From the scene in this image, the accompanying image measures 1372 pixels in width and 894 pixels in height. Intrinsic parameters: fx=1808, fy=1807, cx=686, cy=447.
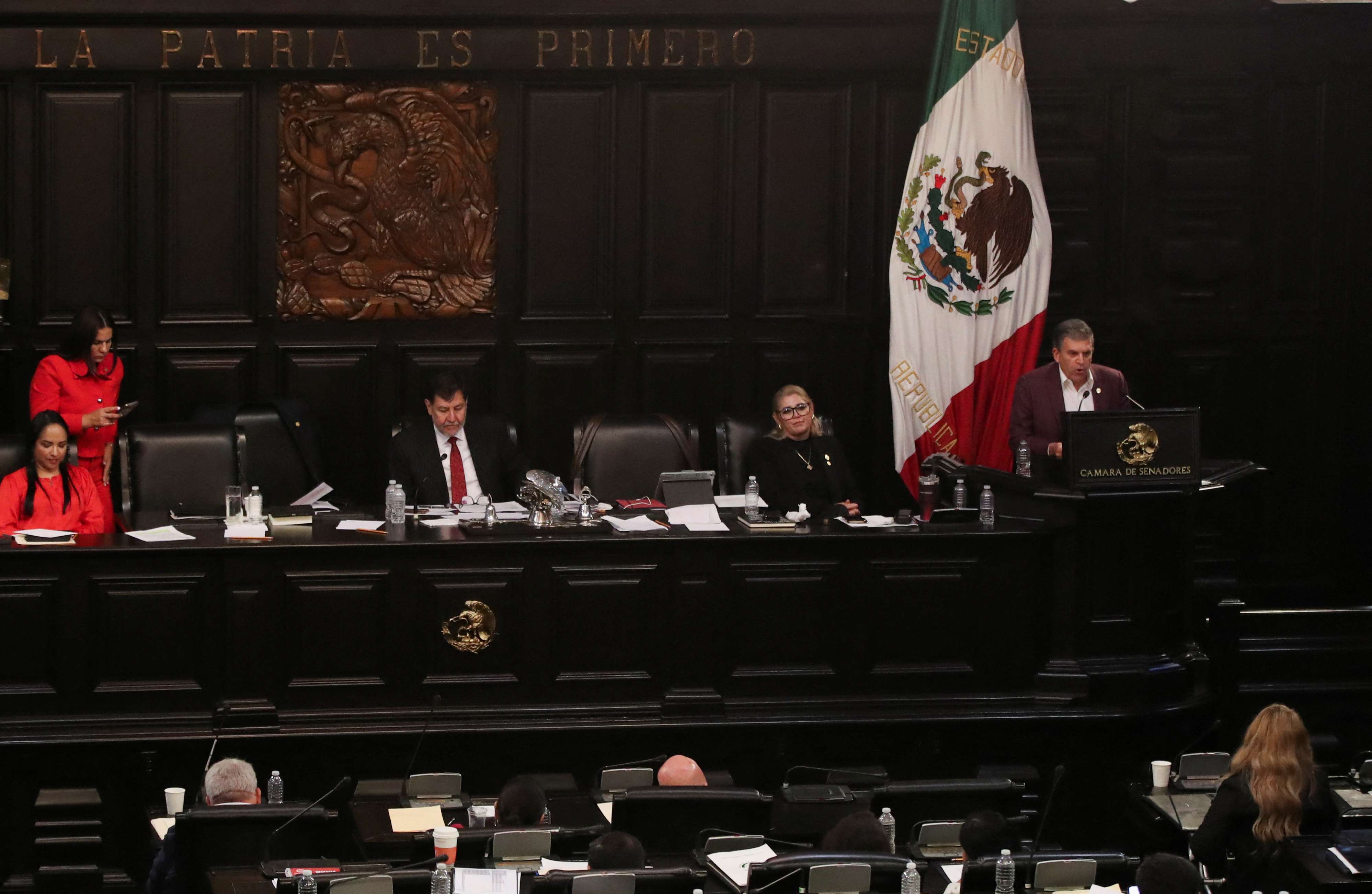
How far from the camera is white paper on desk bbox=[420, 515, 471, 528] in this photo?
7.68m

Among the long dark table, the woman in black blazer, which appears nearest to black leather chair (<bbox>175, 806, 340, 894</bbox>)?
the long dark table

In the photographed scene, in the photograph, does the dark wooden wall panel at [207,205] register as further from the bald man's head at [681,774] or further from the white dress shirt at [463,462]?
the bald man's head at [681,774]

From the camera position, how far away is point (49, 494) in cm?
771

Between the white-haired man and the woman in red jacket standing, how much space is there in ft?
12.2

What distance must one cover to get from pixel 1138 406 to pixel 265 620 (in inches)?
166

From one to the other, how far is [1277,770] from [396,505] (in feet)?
12.3

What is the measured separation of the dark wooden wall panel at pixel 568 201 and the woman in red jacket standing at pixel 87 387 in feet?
7.50

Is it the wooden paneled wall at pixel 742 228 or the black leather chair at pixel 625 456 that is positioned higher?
the wooden paneled wall at pixel 742 228

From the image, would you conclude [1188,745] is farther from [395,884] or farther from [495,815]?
[395,884]

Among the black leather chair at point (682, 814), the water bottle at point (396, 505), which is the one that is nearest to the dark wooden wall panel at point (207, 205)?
the water bottle at point (396, 505)

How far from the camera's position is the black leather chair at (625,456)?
28.6ft

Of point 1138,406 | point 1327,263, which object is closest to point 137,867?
point 1138,406

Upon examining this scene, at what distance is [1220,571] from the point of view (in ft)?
32.8

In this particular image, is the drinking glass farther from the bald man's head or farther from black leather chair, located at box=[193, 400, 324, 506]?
the bald man's head
